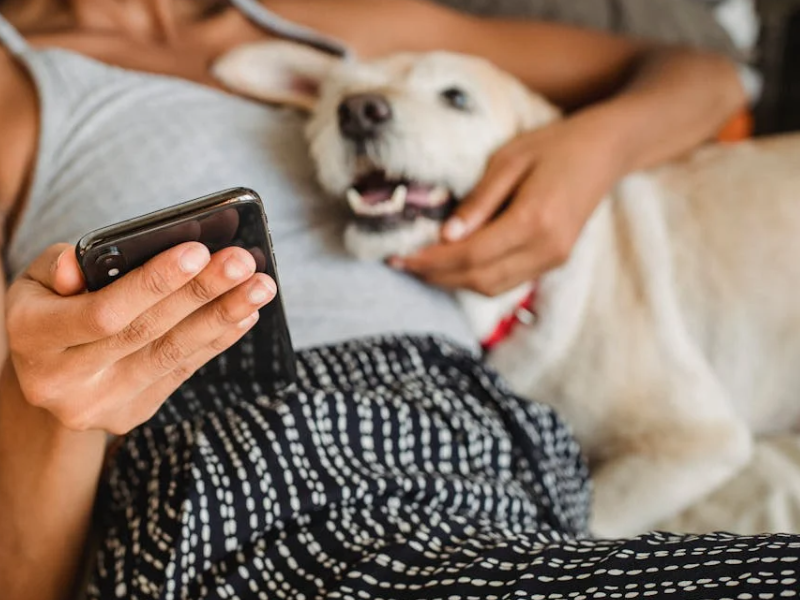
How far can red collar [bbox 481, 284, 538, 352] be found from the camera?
106 centimetres

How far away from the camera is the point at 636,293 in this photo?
3.47ft

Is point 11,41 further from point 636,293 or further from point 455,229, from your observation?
point 636,293

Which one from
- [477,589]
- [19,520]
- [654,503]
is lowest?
[654,503]

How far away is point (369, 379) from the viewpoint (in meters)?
0.80

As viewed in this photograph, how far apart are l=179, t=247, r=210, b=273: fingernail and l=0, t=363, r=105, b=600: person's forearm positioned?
0.81 feet

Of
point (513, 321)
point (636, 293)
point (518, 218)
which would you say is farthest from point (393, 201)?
point (636, 293)

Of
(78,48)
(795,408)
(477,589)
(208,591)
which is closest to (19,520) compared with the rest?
(208,591)

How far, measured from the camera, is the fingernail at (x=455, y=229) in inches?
35.5

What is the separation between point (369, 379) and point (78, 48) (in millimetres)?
554

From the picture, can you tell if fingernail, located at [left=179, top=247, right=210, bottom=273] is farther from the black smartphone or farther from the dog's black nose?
the dog's black nose

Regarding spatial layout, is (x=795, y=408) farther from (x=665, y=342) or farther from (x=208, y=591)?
(x=208, y=591)

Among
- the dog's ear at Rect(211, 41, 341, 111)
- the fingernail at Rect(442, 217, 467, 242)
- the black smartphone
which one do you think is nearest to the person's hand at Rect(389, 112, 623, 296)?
the fingernail at Rect(442, 217, 467, 242)

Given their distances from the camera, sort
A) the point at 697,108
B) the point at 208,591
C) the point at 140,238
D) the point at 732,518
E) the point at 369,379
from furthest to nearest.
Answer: the point at 697,108, the point at 732,518, the point at 369,379, the point at 208,591, the point at 140,238

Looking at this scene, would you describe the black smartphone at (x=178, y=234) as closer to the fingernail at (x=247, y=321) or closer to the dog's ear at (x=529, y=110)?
the fingernail at (x=247, y=321)
